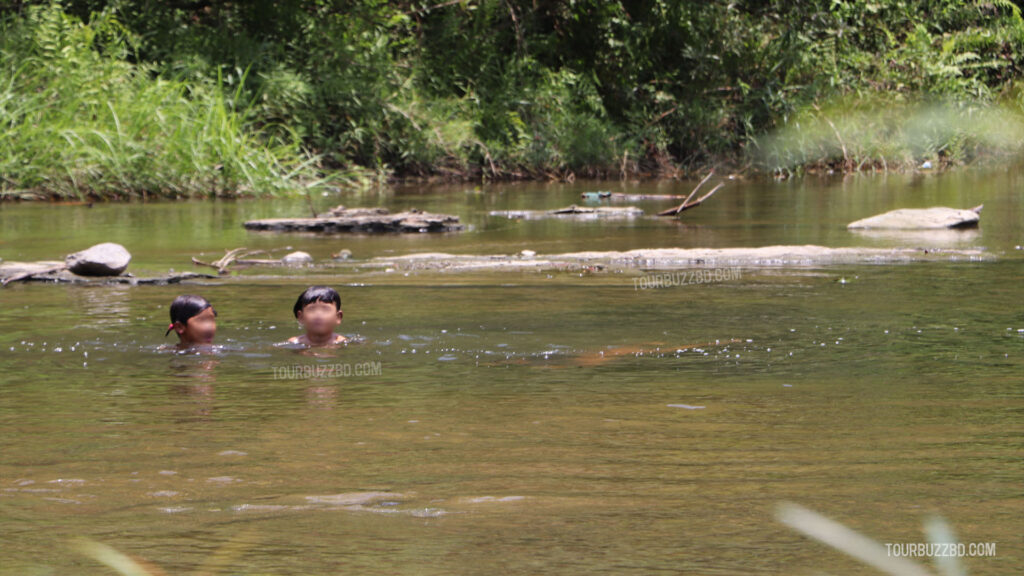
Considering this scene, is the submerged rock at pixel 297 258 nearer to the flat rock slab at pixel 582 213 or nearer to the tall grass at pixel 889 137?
the flat rock slab at pixel 582 213

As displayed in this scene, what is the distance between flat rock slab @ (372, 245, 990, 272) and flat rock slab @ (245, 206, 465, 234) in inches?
88.0

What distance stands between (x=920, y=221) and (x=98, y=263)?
749 centimetres

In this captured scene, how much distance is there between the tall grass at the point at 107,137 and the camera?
54.8 ft

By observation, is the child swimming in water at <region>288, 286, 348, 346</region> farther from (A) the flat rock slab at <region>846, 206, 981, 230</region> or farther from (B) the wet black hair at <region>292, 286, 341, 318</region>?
(A) the flat rock slab at <region>846, 206, 981, 230</region>

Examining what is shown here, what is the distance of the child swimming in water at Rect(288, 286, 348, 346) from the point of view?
622 cm

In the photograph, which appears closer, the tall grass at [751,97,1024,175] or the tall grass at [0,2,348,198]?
the tall grass at [0,2,348,198]

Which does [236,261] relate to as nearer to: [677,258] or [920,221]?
[677,258]

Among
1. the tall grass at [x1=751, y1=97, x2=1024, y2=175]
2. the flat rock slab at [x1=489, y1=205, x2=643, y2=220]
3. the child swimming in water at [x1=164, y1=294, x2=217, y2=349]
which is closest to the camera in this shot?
the child swimming in water at [x1=164, y1=294, x2=217, y2=349]

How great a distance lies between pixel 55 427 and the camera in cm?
439

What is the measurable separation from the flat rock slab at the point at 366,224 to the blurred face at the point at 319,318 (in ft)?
18.6

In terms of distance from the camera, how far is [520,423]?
4352 mm

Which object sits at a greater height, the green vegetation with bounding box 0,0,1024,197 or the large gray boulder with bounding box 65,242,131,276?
the green vegetation with bounding box 0,0,1024,197

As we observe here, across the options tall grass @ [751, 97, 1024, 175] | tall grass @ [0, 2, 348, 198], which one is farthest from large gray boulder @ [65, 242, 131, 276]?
tall grass @ [751, 97, 1024, 175]

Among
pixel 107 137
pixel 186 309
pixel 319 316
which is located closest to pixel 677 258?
pixel 319 316
